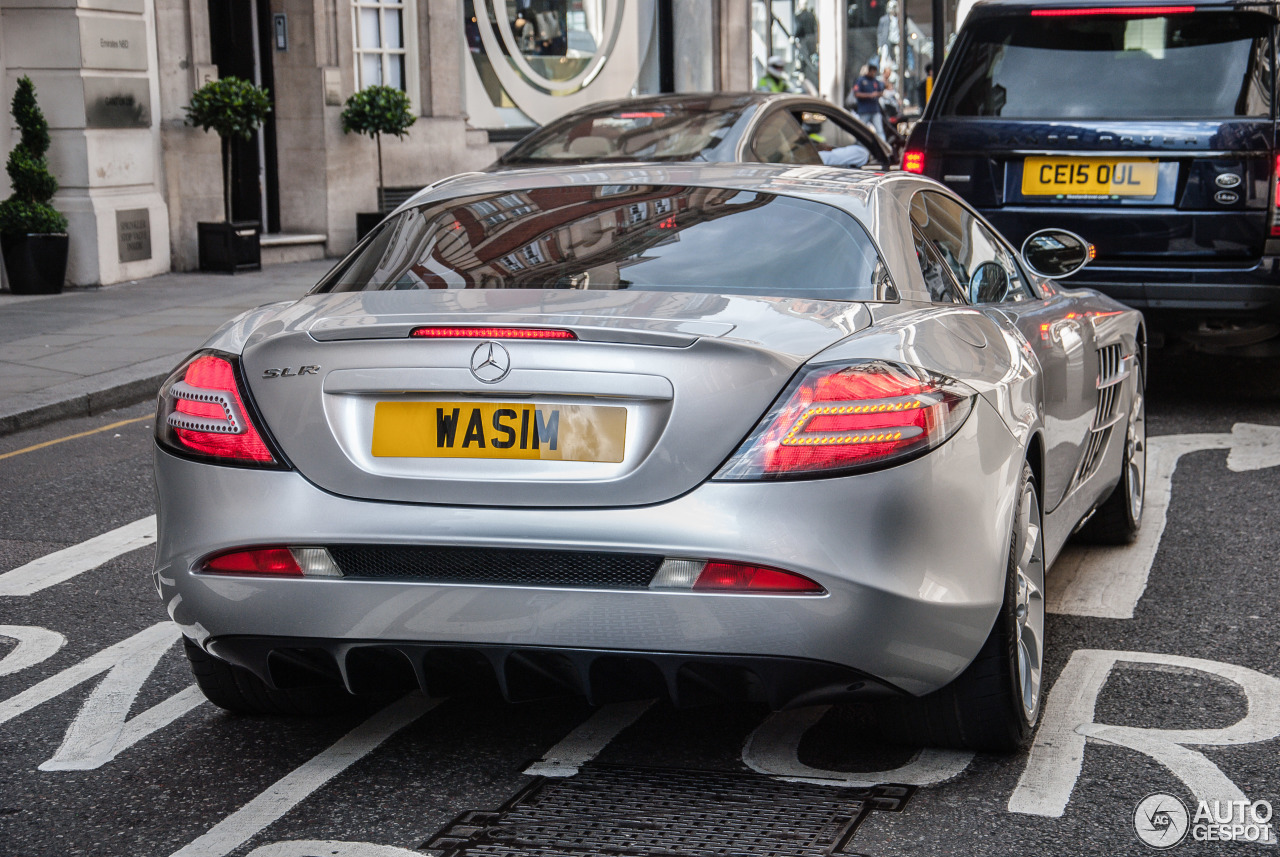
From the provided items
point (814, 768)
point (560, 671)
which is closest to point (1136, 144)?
point (814, 768)

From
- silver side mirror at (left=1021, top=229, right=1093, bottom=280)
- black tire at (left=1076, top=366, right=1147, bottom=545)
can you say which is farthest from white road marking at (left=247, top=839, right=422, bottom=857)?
black tire at (left=1076, top=366, right=1147, bottom=545)

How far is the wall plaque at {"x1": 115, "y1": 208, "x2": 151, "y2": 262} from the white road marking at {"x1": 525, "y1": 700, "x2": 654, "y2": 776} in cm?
1187

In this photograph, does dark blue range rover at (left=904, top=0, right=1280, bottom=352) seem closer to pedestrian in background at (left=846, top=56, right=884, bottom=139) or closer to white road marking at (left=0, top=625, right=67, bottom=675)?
white road marking at (left=0, top=625, right=67, bottom=675)

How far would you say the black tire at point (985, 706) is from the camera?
11.7 feet

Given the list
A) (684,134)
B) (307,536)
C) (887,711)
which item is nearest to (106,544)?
(307,536)

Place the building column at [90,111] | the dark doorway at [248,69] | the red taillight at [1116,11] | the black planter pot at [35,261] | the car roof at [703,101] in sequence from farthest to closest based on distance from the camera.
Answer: the dark doorway at [248,69] < the building column at [90,111] < the black planter pot at [35,261] < the car roof at [703,101] < the red taillight at [1116,11]

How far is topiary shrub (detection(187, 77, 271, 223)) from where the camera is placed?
1554cm

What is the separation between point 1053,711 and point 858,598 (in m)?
1.10

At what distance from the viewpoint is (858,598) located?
10.5 feet

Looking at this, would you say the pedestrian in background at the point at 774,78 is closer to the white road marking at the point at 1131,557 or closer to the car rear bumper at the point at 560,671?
the white road marking at the point at 1131,557

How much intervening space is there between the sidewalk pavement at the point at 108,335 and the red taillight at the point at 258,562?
5528 mm

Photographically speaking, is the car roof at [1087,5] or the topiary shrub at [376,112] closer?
the car roof at [1087,5]

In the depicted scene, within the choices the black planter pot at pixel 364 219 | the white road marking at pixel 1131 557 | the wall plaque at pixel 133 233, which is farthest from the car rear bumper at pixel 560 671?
the black planter pot at pixel 364 219

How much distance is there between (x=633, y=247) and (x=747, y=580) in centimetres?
106
